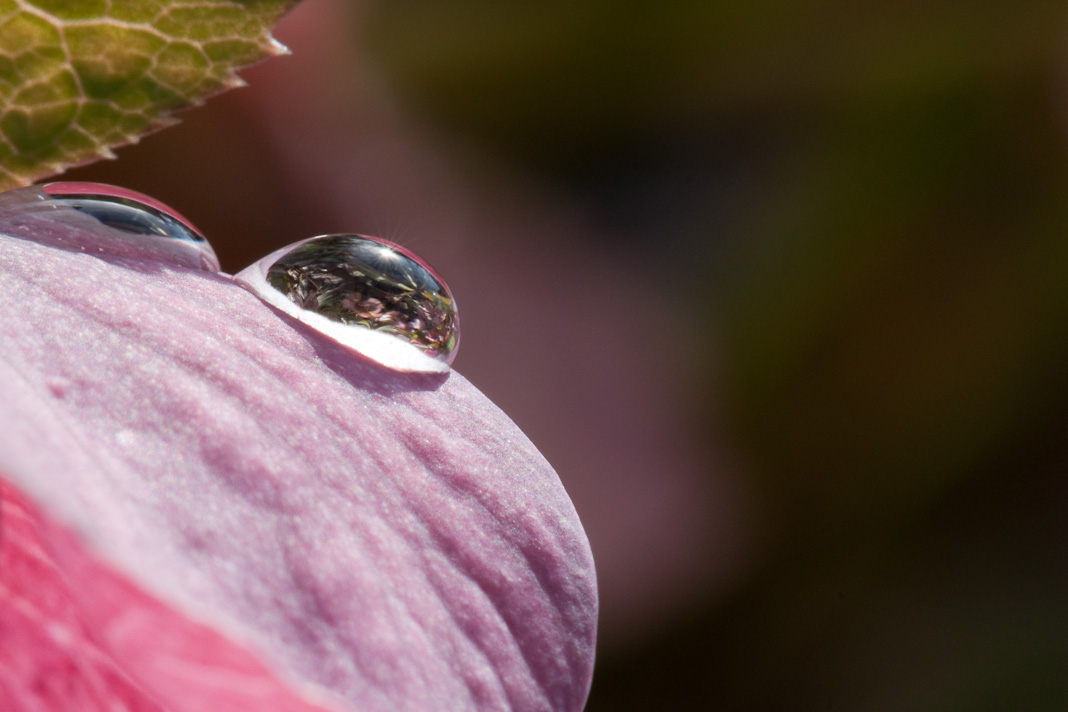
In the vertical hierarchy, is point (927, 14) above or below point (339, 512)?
above

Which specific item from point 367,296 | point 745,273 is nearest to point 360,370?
point 367,296

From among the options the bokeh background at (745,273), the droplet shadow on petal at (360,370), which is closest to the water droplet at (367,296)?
the droplet shadow on petal at (360,370)

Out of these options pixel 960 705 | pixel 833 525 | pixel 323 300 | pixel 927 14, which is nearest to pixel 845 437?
pixel 833 525

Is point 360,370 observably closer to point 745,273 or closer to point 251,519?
point 251,519

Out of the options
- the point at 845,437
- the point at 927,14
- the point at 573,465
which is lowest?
the point at 573,465

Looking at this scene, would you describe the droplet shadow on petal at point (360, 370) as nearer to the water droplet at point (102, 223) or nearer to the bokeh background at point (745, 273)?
the water droplet at point (102, 223)

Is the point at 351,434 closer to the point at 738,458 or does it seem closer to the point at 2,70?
the point at 2,70

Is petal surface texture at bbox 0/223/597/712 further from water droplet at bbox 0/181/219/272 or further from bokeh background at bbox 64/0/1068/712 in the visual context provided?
bokeh background at bbox 64/0/1068/712
